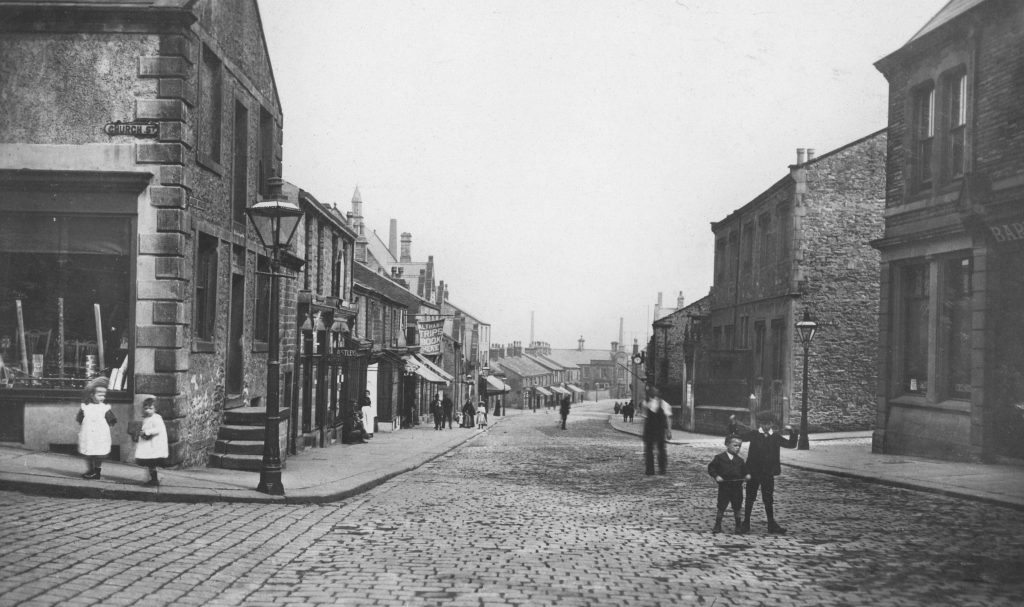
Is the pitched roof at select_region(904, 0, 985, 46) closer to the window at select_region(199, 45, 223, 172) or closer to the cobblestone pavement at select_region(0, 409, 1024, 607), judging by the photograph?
the cobblestone pavement at select_region(0, 409, 1024, 607)

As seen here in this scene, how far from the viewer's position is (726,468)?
1046cm

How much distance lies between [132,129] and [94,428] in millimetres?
4834

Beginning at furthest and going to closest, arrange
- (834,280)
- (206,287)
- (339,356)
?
(834,280) → (339,356) → (206,287)

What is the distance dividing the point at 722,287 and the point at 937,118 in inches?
805

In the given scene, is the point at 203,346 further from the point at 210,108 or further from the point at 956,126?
the point at 956,126

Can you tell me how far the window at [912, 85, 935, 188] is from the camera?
65.1 ft

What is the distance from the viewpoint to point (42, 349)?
13945 millimetres

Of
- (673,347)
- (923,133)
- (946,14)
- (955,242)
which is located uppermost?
(946,14)

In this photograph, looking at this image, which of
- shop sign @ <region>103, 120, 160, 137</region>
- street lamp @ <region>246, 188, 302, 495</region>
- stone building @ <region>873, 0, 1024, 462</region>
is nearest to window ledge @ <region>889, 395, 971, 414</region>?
stone building @ <region>873, 0, 1024, 462</region>

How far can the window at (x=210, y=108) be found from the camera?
15.3 meters

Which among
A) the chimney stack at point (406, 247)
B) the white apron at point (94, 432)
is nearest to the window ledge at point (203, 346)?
the white apron at point (94, 432)

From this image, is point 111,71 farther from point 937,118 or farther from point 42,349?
point 937,118

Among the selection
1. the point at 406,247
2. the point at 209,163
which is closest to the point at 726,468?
the point at 209,163

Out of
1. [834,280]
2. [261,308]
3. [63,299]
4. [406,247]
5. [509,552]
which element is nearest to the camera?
[509,552]
